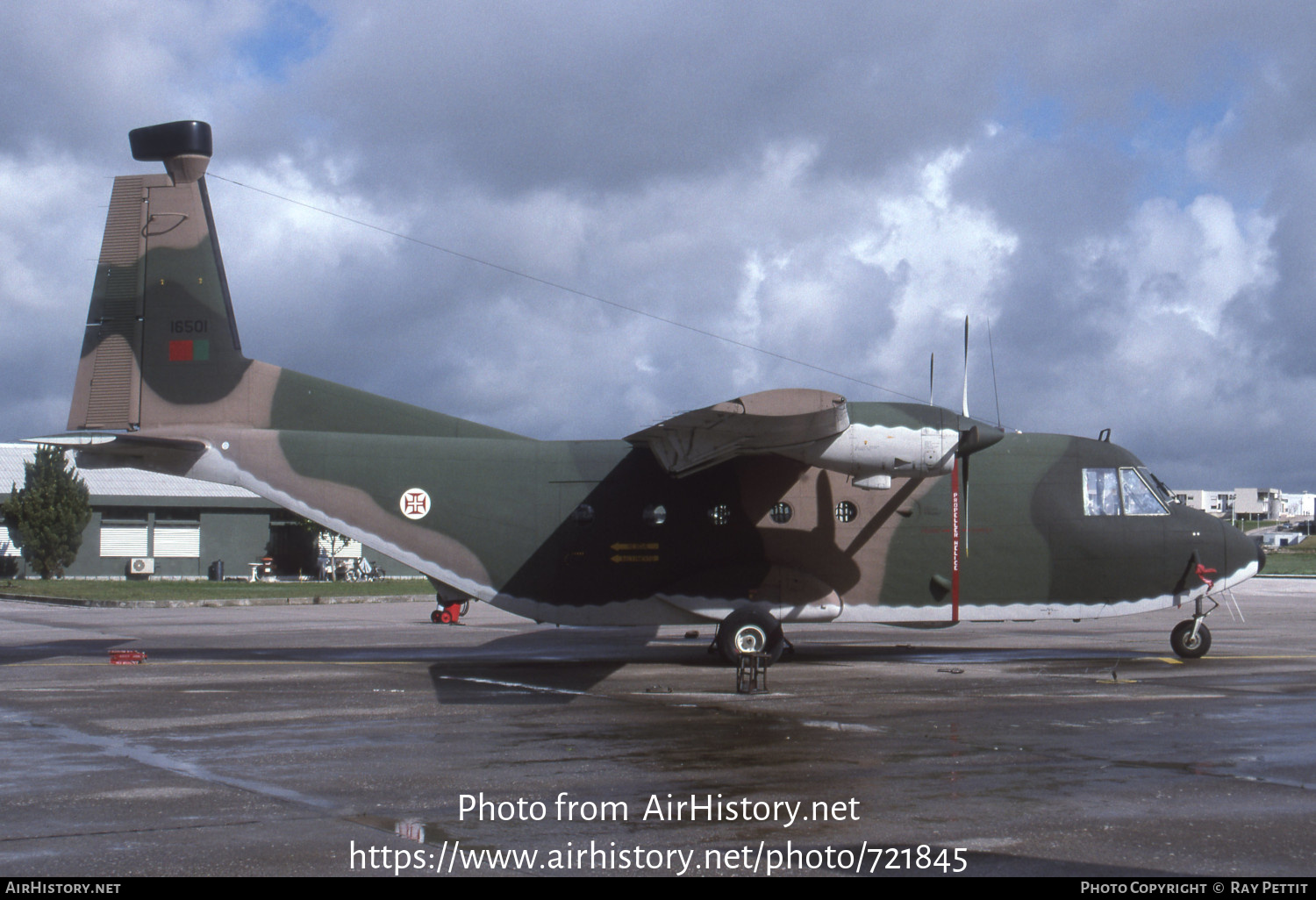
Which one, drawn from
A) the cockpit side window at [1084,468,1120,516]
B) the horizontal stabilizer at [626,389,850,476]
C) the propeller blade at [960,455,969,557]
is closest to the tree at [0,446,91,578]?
the horizontal stabilizer at [626,389,850,476]

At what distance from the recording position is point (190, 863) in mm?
6199

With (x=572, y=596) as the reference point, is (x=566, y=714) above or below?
below

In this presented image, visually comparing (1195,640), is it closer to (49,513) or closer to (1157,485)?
(1157,485)

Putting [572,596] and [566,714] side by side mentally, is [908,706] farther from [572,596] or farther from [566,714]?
[572,596]

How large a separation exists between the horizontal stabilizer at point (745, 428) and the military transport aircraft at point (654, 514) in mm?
1540

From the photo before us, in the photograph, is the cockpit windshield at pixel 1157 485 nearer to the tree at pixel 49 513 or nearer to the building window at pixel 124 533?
the tree at pixel 49 513

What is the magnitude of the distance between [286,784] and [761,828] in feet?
12.7

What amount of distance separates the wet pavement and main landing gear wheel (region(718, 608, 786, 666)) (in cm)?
48

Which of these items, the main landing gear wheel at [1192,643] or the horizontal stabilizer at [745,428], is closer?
the horizontal stabilizer at [745,428]

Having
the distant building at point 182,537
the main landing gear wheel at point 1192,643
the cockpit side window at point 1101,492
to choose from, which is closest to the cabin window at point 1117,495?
the cockpit side window at point 1101,492

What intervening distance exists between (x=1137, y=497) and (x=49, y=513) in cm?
5017

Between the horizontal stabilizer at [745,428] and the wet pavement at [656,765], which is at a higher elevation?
the horizontal stabilizer at [745,428]

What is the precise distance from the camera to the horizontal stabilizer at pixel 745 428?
43.3 feet

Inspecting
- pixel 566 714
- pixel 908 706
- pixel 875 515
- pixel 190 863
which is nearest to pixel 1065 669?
pixel 875 515
